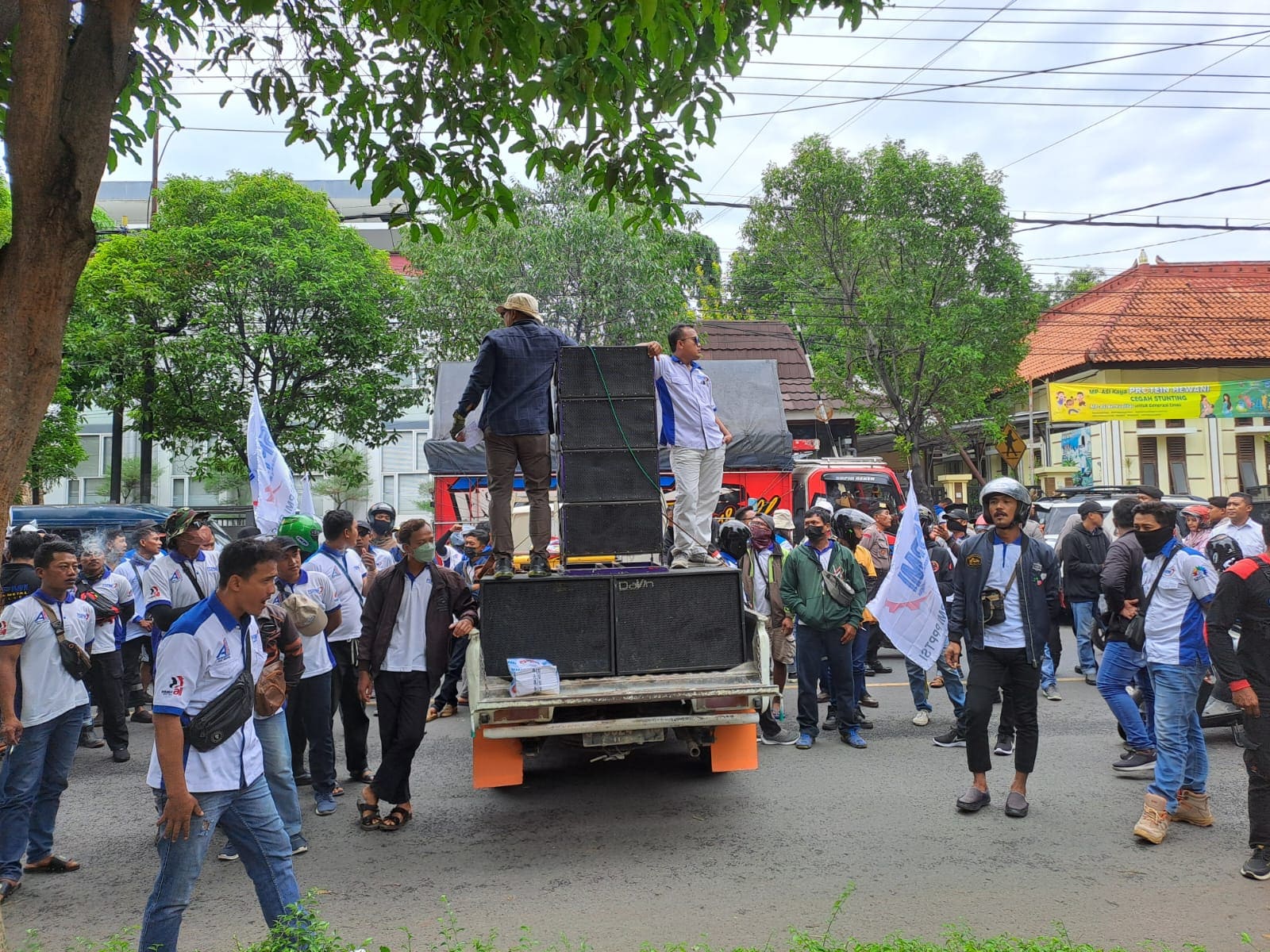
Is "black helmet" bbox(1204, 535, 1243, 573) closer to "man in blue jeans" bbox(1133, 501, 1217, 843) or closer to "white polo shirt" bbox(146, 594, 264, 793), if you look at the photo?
"man in blue jeans" bbox(1133, 501, 1217, 843)

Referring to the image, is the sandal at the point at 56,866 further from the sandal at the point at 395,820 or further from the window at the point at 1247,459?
the window at the point at 1247,459

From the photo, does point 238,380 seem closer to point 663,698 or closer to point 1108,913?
point 663,698

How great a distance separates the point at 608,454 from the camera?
21.8 feet

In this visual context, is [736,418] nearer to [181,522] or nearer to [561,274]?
[561,274]

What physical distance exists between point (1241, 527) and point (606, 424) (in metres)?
7.44

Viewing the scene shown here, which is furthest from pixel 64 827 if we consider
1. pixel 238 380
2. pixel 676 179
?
pixel 238 380

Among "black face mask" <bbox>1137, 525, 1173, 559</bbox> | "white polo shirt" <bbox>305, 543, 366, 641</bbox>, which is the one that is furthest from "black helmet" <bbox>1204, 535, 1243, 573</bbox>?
"white polo shirt" <bbox>305, 543, 366, 641</bbox>

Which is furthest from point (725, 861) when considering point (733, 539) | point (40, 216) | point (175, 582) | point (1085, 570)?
point (1085, 570)

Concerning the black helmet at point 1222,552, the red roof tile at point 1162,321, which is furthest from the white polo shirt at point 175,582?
the red roof tile at point 1162,321

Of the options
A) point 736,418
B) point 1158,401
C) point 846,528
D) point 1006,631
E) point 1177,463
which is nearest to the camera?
point 1006,631

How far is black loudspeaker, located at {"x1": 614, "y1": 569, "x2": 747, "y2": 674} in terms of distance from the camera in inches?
247

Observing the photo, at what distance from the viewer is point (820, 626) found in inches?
309

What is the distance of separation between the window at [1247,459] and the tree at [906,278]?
24.3ft

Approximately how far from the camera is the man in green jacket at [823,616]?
782 cm
